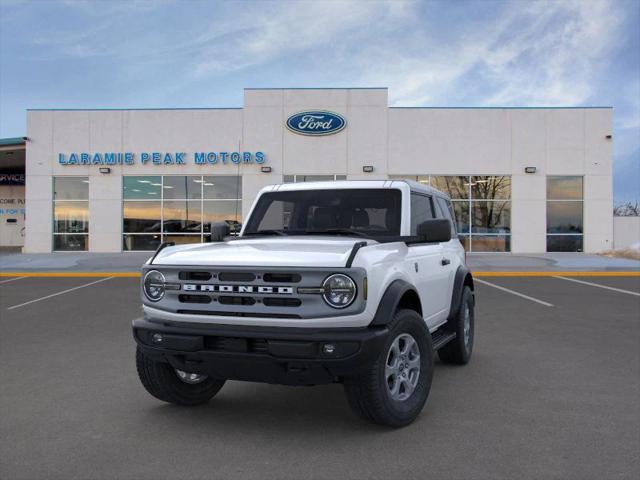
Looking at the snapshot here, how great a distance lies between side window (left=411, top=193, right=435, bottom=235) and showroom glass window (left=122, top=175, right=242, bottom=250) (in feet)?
58.1

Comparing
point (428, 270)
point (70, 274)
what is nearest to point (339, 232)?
point (428, 270)

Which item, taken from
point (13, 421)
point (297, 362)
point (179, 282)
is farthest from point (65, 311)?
point (297, 362)

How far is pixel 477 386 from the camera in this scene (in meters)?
5.11

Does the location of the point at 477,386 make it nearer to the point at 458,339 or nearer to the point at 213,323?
the point at 458,339

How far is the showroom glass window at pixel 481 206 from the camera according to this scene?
2264 cm

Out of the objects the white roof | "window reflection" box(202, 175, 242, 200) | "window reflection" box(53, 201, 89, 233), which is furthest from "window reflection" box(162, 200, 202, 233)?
the white roof

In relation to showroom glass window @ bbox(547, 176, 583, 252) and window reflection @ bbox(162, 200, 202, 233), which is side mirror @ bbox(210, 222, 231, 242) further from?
showroom glass window @ bbox(547, 176, 583, 252)

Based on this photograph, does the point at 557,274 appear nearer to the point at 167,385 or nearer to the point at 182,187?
the point at 182,187

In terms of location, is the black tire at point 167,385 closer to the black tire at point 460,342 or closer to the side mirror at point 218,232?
the side mirror at point 218,232

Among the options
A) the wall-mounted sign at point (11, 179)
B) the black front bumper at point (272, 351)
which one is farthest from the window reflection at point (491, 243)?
the wall-mounted sign at point (11, 179)

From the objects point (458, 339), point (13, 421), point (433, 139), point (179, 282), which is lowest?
point (13, 421)

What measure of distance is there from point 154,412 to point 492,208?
2027 cm

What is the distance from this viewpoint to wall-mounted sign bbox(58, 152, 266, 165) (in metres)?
22.5

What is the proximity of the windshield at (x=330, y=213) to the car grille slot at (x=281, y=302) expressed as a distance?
48.9 inches
